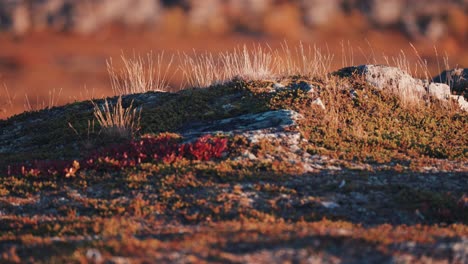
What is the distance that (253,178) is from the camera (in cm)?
1184

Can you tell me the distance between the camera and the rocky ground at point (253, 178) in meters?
7.76

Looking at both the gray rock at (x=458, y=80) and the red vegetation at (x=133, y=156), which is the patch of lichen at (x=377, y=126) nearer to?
the red vegetation at (x=133, y=156)

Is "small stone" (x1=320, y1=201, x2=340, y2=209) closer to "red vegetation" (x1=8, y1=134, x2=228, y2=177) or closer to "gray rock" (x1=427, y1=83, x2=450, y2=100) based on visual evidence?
"red vegetation" (x1=8, y1=134, x2=228, y2=177)

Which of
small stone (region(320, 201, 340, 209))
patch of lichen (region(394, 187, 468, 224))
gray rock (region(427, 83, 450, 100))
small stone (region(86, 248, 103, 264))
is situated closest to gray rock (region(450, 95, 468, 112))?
gray rock (region(427, 83, 450, 100))

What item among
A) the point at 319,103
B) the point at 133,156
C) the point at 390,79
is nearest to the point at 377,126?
the point at 319,103

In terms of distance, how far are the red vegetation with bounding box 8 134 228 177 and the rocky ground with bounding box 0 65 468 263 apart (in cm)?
4

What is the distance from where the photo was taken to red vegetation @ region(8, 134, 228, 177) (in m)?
12.6

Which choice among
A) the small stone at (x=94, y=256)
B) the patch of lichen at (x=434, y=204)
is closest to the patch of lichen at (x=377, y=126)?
the patch of lichen at (x=434, y=204)

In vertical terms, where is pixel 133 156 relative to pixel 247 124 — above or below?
below

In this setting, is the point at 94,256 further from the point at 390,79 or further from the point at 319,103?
the point at 390,79

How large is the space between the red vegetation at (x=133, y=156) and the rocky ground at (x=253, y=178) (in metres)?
0.04

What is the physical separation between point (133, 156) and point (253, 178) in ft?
10.1

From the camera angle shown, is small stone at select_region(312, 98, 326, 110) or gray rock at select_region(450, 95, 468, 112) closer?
small stone at select_region(312, 98, 326, 110)

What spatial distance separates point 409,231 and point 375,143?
6.48m
